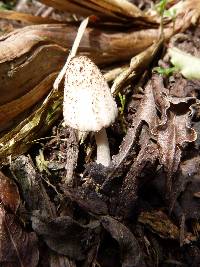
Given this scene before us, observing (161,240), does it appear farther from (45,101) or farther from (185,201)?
(45,101)

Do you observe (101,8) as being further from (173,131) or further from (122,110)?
(173,131)

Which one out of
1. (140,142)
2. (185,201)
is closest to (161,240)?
(185,201)

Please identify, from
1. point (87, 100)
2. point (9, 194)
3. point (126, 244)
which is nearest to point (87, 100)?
point (87, 100)

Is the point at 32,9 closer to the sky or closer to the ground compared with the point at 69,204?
closer to the sky

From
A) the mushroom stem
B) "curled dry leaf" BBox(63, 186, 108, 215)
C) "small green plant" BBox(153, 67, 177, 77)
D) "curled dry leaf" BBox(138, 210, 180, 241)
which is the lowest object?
"curled dry leaf" BBox(138, 210, 180, 241)

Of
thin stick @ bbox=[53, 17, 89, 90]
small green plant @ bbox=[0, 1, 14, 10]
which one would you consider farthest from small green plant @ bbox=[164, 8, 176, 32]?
small green plant @ bbox=[0, 1, 14, 10]

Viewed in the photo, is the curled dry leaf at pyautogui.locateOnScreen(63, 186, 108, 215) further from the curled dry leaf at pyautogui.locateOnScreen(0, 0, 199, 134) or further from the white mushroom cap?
the curled dry leaf at pyautogui.locateOnScreen(0, 0, 199, 134)
